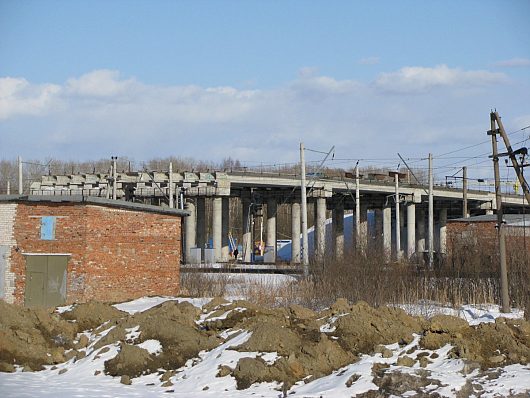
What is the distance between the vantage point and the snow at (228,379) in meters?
14.0

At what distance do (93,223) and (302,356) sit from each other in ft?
47.8

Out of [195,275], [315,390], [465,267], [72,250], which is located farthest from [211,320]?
[465,267]

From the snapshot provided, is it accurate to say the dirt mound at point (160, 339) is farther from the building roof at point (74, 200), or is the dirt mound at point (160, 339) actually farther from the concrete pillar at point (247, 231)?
the concrete pillar at point (247, 231)

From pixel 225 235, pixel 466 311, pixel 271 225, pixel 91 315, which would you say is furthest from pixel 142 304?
pixel 271 225

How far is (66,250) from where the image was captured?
28.5 metres

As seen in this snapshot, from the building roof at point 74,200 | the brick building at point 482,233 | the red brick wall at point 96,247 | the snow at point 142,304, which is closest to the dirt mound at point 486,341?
the snow at point 142,304

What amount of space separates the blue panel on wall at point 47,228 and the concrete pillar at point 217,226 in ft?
99.2

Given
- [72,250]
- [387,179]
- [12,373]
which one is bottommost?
[12,373]

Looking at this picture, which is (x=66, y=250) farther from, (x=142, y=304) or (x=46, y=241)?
(x=142, y=304)

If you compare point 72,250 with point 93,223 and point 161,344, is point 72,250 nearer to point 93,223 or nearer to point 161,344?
point 93,223

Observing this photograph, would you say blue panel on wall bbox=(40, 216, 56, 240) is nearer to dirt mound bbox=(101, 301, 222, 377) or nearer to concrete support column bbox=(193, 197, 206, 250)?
dirt mound bbox=(101, 301, 222, 377)

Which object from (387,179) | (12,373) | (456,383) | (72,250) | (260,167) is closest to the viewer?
(456,383)

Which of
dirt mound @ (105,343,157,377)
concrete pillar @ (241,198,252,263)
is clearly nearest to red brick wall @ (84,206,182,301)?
dirt mound @ (105,343,157,377)

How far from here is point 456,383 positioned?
545 inches
